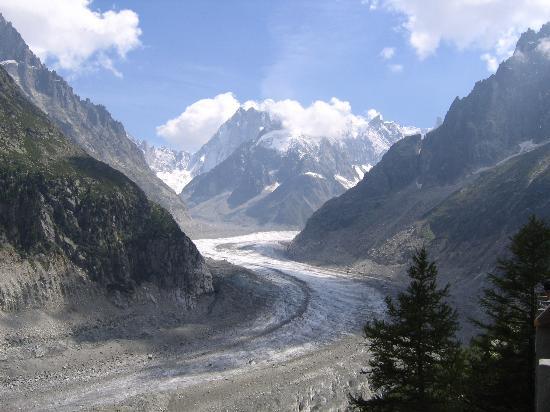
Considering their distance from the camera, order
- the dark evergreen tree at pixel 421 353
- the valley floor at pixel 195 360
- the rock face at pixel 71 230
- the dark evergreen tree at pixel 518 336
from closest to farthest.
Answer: the dark evergreen tree at pixel 421 353
the dark evergreen tree at pixel 518 336
the valley floor at pixel 195 360
the rock face at pixel 71 230

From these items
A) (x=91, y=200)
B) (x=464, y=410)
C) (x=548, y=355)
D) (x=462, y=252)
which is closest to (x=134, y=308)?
(x=91, y=200)

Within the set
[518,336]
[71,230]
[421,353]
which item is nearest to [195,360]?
[71,230]

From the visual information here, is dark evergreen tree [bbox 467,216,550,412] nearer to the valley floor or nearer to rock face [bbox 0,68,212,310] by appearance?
the valley floor

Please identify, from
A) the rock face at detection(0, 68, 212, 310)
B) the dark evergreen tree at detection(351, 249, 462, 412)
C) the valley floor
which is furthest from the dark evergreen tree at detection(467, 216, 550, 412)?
the rock face at detection(0, 68, 212, 310)

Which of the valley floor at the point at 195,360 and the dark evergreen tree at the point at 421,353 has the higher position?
the dark evergreen tree at the point at 421,353

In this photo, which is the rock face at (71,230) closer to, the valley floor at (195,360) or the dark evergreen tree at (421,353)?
the valley floor at (195,360)

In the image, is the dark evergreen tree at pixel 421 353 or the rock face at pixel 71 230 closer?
the dark evergreen tree at pixel 421 353

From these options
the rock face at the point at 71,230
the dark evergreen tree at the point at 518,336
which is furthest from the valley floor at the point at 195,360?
the dark evergreen tree at the point at 518,336

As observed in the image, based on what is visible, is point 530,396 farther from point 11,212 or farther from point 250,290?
point 250,290
